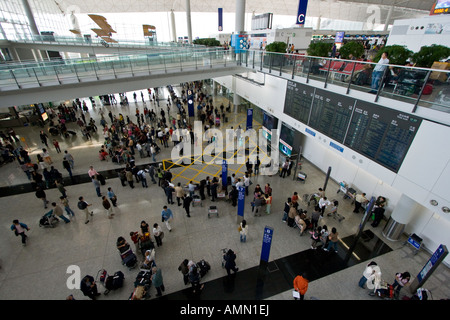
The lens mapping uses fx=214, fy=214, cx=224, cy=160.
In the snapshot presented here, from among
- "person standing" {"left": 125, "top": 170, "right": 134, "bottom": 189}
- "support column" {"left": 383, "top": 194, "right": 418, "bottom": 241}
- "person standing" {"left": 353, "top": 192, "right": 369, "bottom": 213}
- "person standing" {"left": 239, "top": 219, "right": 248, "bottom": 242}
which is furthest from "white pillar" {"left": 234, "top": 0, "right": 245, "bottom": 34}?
"support column" {"left": 383, "top": 194, "right": 418, "bottom": 241}

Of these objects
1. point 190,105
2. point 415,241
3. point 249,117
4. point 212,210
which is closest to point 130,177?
point 212,210

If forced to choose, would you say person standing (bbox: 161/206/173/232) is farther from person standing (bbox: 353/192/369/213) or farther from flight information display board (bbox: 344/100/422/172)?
person standing (bbox: 353/192/369/213)

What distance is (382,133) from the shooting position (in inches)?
276

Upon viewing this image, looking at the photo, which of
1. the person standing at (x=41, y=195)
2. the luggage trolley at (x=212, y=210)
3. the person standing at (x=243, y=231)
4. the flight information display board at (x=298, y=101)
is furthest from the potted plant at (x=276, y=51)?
the person standing at (x=41, y=195)

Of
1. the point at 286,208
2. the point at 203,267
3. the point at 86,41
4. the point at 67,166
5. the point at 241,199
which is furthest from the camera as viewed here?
the point at 86,41

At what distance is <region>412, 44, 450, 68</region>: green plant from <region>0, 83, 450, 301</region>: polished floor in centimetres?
625

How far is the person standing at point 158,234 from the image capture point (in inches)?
301

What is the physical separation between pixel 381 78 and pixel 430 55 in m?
1.43

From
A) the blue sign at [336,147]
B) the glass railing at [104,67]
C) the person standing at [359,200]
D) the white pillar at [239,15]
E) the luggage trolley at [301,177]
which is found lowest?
the luggage trolley at [301,177]

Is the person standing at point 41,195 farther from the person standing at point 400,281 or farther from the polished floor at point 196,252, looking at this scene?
the person standing at point 400,281

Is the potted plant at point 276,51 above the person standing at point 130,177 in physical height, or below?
above

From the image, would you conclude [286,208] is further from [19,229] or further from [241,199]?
[19,229]

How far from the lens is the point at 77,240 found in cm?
839
